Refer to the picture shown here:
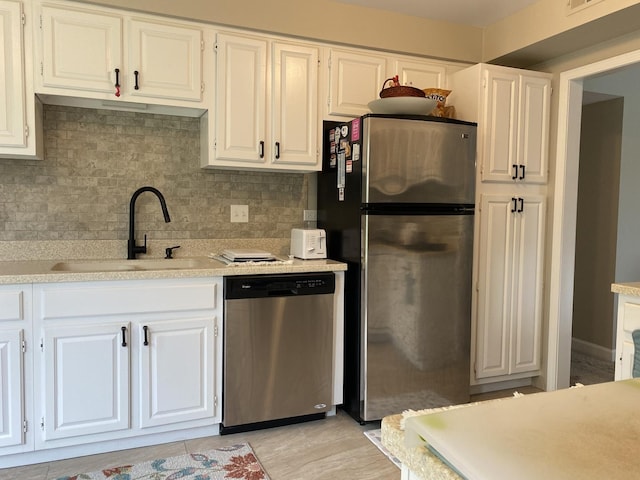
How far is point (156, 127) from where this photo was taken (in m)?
2.86

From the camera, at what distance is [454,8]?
2967 millimetres

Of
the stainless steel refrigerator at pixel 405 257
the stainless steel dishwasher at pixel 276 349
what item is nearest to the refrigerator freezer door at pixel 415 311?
the stainless steel refrigerator at pixel 405 257

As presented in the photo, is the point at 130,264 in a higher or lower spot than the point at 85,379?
higher

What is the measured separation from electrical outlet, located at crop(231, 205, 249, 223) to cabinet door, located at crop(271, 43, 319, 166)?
1.38 ft

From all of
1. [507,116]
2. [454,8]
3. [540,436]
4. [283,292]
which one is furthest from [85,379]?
[454,8]

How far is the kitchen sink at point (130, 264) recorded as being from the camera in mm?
2654

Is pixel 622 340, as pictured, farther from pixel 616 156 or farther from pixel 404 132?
pixel 616 156

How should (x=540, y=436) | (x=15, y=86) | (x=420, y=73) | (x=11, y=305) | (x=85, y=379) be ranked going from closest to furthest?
(x=540, y=436) → (x=11, y=305) → (x=85, y=379) → (x=15, y=86) → (x=420, y=73)

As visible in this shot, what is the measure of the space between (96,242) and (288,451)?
159cm

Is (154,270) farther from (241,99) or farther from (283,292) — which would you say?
(241,99)

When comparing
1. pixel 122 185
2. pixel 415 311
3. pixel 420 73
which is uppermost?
pixel 420 73

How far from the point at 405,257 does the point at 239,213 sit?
1.11 metres

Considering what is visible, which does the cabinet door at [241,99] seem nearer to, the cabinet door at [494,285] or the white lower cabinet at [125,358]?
the white lower cabinet at [125,358]

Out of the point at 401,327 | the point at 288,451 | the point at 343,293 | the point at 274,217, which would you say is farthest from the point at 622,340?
the point at 274,217
